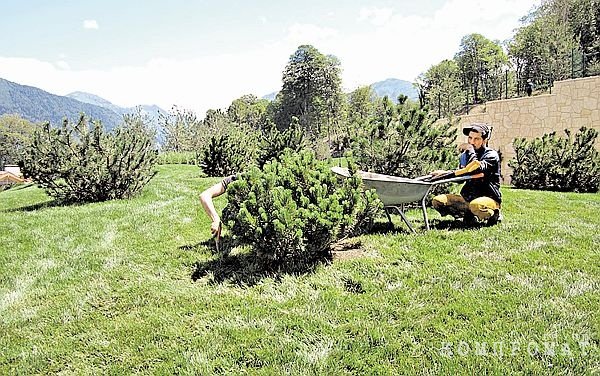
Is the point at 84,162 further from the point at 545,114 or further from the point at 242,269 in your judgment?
the point at 545,114

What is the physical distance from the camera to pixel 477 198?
15.4ft

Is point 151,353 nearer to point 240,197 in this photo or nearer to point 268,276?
point 268,276

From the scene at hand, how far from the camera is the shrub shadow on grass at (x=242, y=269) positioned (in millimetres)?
3627

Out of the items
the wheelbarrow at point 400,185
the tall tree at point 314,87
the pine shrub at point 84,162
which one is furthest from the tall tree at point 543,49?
the pine shrub at point 84,162

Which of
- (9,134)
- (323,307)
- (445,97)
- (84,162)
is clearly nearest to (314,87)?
(445,97)

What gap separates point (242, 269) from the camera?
3840mm

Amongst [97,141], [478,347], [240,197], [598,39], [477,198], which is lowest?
[478,347]

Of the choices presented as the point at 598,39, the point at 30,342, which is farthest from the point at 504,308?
the point at 598,39

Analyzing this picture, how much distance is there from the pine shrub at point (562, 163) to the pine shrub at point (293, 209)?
749 centimetres

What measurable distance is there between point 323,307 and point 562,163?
878cm

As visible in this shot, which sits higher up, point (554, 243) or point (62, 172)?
point (62, 172)

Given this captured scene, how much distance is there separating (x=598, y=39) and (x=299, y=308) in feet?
131

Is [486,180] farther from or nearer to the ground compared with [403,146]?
nearer to the ground

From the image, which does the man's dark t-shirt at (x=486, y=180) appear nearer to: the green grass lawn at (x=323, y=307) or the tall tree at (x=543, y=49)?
the green grass lawn at (x=323, y=307)
